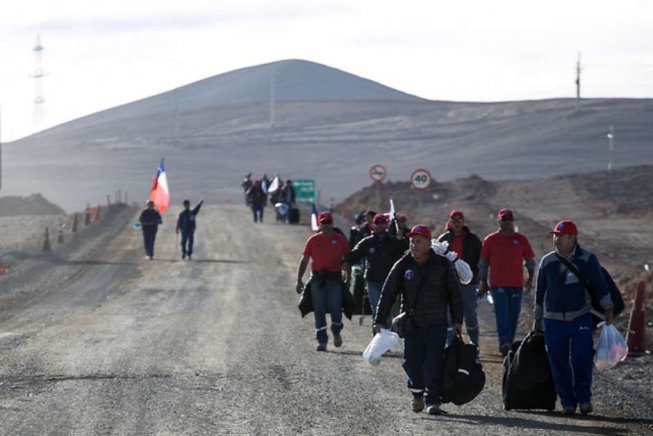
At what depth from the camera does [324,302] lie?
1797 cm

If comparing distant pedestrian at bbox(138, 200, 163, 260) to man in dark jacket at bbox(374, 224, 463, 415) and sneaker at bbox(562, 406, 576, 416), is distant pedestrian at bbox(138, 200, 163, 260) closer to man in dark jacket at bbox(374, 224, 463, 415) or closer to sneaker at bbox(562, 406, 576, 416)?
man in dark jacket at bbox(374, 224, 463, 415)

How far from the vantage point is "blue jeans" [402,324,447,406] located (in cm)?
1264

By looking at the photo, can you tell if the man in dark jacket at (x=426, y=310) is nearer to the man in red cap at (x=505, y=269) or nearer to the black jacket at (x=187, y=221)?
the man in red cap at (x=505, y=269)

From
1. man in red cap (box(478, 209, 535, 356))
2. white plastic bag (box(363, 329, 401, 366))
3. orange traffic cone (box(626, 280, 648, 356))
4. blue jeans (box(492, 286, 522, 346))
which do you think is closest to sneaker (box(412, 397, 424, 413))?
white plastic bag (box(363, 329, 401, 366))

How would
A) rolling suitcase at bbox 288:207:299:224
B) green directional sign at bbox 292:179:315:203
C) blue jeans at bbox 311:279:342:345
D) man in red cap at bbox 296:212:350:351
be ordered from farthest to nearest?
1. green directional sign at bbox 292:179:315:203
2. rolling suitcase at bbox 288:207:299:224
3. blue jeans at bbox 311:279:342:345
4. man in red cap at bbox 296:212:350:351

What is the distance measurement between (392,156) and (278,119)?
58.0 metres

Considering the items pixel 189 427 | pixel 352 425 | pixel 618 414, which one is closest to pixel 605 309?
pixel 618 414

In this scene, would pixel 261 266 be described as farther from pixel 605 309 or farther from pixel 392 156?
pixel 392 156

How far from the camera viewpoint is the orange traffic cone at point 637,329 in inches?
711

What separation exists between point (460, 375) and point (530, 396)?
30.5 inches

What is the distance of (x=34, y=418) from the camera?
12438mm

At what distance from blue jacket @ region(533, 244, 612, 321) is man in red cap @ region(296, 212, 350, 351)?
204 inches

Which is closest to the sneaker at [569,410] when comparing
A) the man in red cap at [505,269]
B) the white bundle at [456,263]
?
the white bundle at [456,263]

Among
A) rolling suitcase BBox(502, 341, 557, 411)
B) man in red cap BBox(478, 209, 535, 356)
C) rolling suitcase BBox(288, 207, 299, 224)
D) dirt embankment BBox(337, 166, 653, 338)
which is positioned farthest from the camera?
rolling suitcase BBox(288, 207, 299, 224)
